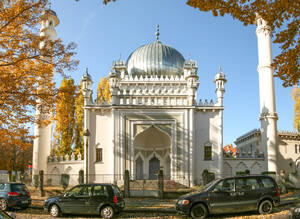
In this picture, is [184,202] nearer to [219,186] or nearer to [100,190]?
[219,186]

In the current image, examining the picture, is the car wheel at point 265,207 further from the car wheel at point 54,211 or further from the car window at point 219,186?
the car wheel at point 54,211

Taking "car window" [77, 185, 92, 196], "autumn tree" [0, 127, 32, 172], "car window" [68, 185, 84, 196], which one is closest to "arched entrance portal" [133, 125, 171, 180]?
"autumn tree" [0, 127, 32, 172]

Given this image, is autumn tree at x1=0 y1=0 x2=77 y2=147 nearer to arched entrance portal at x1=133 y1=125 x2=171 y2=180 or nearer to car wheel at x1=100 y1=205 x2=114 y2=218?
car wheel at x1=100 y1=205 x2=114 y2=218

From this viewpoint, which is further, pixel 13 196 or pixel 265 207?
pixel 13 196

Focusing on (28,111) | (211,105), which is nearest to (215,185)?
(28,111)

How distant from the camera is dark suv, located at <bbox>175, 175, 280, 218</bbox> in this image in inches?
427

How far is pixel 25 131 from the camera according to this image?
17.1 meters

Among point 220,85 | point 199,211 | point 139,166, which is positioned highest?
point 220,85

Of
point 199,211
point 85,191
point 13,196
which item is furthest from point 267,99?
point 13,196

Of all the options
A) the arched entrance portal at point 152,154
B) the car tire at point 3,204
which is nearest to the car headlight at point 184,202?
the car tire at point 3,204

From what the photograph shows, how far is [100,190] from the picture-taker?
11852 mm

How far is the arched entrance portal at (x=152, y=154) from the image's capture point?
27.9 meters

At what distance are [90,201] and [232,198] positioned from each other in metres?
5.58

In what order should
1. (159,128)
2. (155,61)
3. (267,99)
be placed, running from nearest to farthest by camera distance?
(159,128) < (267,99) < (155,61)
